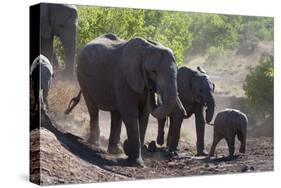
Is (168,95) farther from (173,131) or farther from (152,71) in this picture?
(173,131)

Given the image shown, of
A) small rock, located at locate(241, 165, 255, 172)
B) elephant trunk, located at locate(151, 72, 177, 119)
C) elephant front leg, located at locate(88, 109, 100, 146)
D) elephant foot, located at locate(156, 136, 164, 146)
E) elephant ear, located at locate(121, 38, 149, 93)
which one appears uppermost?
elephant ear, located at locate(121, 38, 149, 93)

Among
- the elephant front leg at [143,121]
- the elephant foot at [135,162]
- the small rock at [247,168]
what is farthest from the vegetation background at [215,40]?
the elephant foot at [135,162]

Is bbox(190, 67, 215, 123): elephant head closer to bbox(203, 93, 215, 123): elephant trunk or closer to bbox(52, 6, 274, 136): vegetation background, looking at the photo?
bbox(203, 93, 215, 123): elephant trunk

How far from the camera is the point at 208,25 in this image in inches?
530

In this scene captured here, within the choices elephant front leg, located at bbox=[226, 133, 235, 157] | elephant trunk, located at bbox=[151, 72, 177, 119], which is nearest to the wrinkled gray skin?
elephant trunk, located at bbox=[151, 72, 177, 119]

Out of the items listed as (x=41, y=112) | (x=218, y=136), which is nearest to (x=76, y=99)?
(x=41, y=112)

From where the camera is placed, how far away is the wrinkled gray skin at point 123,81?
12086 mm

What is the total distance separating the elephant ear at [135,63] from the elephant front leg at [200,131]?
1498 millimetres

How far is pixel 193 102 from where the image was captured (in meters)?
13.1

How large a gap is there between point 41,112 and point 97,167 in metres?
1.30

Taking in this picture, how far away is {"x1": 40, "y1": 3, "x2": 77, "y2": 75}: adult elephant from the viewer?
11.8 m

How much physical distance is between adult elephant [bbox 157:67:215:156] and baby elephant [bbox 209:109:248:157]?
29cm

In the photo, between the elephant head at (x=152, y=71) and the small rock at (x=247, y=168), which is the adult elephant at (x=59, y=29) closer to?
the elephant head at (x=152, y=71)

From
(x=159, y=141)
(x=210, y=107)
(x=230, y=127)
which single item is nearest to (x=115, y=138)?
(x=159, y=141)
